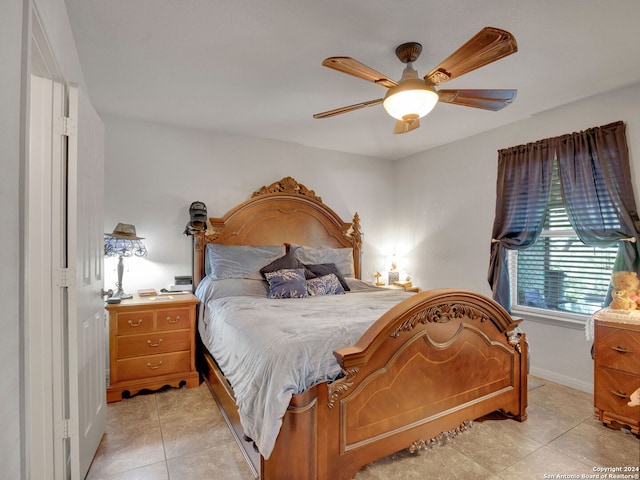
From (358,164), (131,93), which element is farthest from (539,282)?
(131,93)

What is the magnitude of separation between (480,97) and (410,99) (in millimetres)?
509

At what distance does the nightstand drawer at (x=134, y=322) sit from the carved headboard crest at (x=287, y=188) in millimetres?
1727

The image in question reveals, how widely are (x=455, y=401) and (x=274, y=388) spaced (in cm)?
123

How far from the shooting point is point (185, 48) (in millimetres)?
2229

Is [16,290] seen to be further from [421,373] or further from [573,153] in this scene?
[573,153]

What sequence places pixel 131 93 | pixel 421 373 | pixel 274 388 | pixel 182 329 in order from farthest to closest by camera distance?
pixel 182 329, pixel 131 93, pixel 421 373, pixel 274 388

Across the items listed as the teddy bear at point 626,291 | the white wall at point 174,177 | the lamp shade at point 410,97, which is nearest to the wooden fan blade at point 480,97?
Answer: the lamp shade at point 410,97

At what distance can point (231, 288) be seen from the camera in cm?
310

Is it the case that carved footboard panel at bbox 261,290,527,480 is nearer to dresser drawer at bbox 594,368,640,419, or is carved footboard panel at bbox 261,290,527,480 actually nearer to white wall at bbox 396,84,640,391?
dresser drawer at bbox 594,368,640,419

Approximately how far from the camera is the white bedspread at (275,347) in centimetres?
155

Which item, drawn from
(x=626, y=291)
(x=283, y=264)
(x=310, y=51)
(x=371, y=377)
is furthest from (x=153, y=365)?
(x=626, y=291)

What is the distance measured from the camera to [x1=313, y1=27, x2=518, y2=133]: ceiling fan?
62.8 inches

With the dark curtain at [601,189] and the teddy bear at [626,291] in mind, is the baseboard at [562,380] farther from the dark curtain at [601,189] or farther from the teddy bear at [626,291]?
the dark curtain at [601,189]

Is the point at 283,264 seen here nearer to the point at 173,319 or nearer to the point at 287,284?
the point at 287,284
